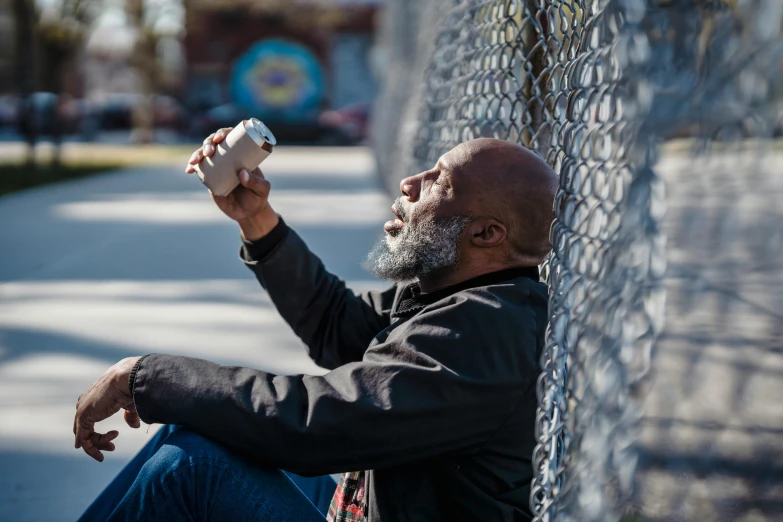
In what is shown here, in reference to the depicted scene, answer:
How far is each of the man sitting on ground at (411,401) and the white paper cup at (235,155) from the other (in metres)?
0.44

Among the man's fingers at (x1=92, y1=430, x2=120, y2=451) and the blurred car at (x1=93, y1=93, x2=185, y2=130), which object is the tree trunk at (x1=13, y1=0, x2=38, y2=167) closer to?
the man's fingers at (x1=92, y1=430, x2=120, y2=451)

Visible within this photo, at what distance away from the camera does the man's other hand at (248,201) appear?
2.48 meters

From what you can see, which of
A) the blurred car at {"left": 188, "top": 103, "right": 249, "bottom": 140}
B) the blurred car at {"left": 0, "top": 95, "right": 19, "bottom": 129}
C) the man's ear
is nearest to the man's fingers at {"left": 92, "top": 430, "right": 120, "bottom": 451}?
the man's ear

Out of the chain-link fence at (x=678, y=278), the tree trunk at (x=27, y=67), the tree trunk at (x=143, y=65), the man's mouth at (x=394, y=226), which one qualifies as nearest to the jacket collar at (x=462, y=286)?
the man's mouth at (x=394, y=226)

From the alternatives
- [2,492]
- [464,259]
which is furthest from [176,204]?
[464,259]

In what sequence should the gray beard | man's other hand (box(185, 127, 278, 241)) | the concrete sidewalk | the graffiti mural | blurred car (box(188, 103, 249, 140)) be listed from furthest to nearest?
the graffiti mural
blurred car (box(188, 103, 249, 140))
the concrete sidewalk
man's other hand (box(185, 127, 278, 241))
the gray beard

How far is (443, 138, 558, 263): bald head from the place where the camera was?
2.05 metres

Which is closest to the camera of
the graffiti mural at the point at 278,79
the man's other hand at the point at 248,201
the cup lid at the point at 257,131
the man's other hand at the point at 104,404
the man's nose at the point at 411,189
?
the man's other hand at the point at 104,404

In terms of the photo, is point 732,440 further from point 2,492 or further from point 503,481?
point 2,492

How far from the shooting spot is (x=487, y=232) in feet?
6.79

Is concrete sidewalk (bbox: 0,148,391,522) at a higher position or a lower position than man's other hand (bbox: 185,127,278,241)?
lower

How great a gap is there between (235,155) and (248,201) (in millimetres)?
178

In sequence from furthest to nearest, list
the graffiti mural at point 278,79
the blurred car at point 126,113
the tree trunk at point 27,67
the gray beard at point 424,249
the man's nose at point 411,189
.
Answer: the blurred car at point 126,113, the graffiti mural at point 278,79, the tree trunk at point 27,67, the man's nose at point 411,189, the gray beard at point 424,249

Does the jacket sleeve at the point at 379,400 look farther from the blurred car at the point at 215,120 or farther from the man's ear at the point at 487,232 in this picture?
the blurred car at the point at 215,120
